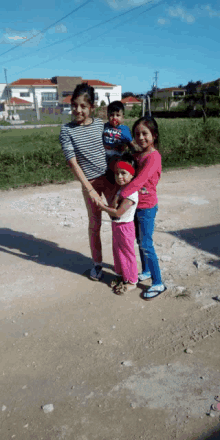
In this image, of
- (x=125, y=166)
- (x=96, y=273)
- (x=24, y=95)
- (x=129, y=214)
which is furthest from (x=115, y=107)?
(x=24, y=95)

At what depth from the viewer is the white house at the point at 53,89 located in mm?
73750

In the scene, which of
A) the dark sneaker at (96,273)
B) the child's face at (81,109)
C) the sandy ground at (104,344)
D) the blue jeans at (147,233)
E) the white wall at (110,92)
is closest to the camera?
the sandy ground at (104,344)

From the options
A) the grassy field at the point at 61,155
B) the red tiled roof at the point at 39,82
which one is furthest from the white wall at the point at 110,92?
the grassy field at the point at 61,155

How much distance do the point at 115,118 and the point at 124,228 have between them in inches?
41.3

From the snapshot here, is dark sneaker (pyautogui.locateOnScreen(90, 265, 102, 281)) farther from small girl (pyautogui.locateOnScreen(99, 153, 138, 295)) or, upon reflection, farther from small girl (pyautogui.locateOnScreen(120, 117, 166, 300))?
small girl (pyautogui.locateOnScreen(120, 117, 166, 300))

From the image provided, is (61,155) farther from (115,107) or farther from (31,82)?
(31,82)

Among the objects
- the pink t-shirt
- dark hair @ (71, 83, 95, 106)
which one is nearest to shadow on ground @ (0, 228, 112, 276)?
the pink t-shirt

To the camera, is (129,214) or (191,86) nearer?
(129,214)

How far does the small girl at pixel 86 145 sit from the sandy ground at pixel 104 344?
3.53ft

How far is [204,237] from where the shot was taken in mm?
4871

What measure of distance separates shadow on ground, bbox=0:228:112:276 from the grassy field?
3.15 metres

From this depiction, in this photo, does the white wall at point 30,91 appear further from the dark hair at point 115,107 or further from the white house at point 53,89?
the dark hair at point 115,107

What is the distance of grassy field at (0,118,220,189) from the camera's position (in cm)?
850

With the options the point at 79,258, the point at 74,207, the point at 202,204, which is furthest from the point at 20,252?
the point at 202,204
